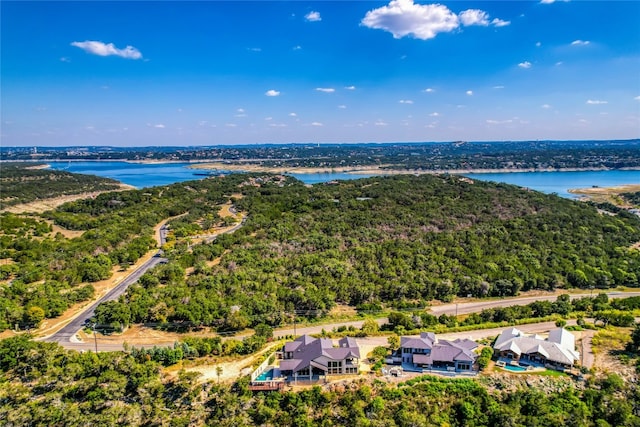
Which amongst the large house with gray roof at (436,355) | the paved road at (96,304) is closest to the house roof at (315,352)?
the large house with gray roof at (436,355)

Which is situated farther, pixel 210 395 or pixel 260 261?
pixel 260 261

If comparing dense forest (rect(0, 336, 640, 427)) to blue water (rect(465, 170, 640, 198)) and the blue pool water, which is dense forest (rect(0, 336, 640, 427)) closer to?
the blue pool water

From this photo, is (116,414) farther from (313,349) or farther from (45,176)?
(45,176)

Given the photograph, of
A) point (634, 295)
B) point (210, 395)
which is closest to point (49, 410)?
point (210, 395)

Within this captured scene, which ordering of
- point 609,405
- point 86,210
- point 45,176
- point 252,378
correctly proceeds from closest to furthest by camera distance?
point 609,405 < point 252,378 < point 86,210 < point 45,176

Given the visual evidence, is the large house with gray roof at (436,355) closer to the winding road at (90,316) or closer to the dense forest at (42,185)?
the winding road at (90,316)

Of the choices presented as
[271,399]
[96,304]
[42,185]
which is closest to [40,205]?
[42,185]

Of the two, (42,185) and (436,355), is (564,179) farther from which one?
(42,185)
